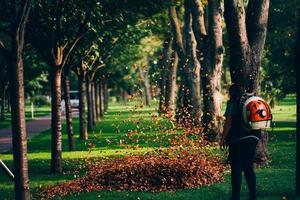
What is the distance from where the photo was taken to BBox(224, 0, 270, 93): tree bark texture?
14.6 meters

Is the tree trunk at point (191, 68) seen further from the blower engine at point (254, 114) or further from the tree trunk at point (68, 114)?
the blower engine at point (254, 114)

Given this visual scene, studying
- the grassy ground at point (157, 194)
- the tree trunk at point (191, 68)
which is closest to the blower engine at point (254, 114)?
the grassy ground at point (157, 194)

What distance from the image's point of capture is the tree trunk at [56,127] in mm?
15023

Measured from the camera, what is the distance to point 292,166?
15039 mm

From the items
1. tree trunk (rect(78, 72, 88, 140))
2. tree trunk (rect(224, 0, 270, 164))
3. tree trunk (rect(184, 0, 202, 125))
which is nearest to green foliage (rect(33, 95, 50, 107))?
tree trunk (rect(184, 0, 202, 125))

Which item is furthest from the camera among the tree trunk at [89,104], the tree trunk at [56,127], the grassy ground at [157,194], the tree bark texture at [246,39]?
the tree trunk at [89,104]

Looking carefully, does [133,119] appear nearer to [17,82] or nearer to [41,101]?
[17,82]

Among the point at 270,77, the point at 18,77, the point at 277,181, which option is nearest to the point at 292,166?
the point at 277,181

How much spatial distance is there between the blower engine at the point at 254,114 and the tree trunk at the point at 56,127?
21.3 ft

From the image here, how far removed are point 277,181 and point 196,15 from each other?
1115 centimetres

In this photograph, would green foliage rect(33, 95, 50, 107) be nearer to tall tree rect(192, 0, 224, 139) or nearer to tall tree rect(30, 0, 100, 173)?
tall tree rect(192, 0, 224, 139)

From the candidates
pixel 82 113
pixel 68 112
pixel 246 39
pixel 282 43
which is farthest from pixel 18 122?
pixel 282 43

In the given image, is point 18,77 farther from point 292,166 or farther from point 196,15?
point 196,15

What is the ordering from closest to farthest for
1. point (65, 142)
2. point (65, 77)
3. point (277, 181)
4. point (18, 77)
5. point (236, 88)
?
1. point (18, 77)
2. point (236, 88)
3. point (277, 181)
4. point (65, 77)
5. point (65, 142)
